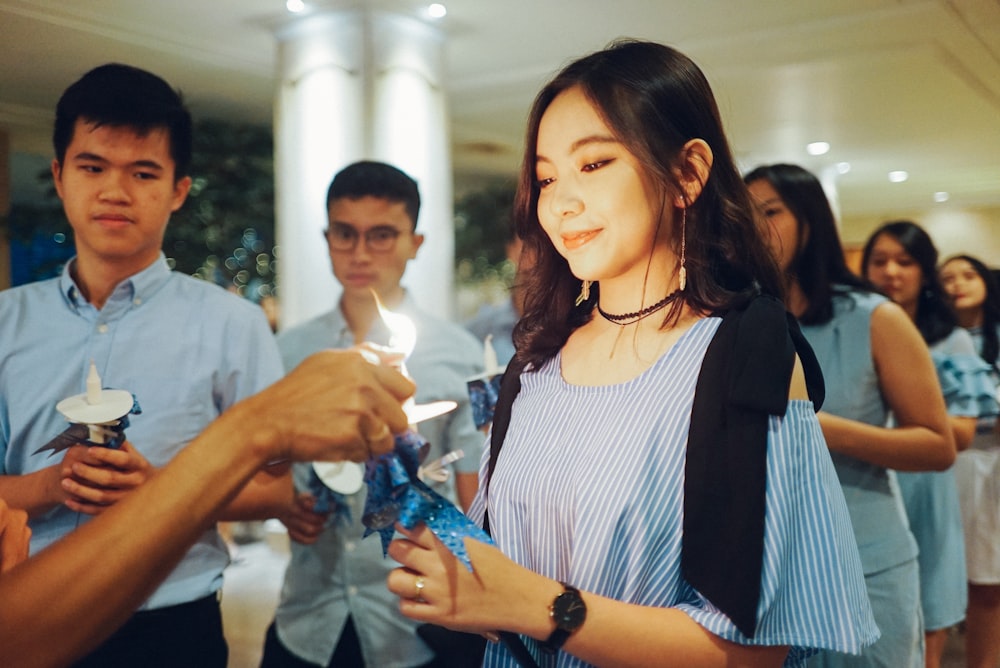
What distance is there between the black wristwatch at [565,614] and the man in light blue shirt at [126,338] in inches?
30.1

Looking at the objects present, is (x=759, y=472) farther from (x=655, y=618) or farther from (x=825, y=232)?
(x=825, y=232)

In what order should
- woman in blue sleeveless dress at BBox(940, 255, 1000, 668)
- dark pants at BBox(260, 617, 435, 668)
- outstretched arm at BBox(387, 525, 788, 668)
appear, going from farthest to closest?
woman in blue sleeveless dress at BBox(940, 255, 1000, 668) → dark pants at BBox(260, 617, 435, 668) → outstretched arm at BBox(387, 525, 788, 668)

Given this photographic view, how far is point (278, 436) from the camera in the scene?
91 cm

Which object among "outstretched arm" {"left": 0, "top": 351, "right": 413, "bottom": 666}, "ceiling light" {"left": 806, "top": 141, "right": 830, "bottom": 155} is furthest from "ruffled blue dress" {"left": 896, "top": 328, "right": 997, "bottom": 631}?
"outstretched arm" {"left": 0, "top": 351, "right": 413, "bottom": 666}

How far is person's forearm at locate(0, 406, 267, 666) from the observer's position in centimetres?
84

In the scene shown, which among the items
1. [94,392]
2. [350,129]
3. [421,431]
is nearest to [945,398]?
[421,431]

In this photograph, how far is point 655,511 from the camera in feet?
3.60

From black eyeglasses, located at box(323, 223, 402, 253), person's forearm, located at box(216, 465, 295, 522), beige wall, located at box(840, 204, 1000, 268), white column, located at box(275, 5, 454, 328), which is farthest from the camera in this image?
beige wall, located at box(840, 204, 1000, 268)

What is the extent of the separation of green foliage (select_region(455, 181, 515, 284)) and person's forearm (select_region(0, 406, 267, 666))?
296cm

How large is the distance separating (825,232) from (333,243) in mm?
1389

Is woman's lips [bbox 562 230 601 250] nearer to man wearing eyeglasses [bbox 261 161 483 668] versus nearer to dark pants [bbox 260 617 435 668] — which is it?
man wearing eyeglasses [bbox 261 161 483 668]

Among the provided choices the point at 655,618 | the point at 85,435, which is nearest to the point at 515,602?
the point at 655,618

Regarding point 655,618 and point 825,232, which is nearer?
point 655,618

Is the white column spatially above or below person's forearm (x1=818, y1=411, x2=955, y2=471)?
above
